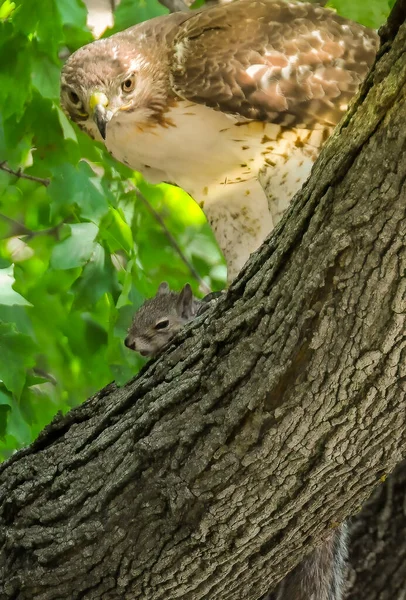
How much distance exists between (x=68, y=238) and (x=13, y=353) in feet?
1.18

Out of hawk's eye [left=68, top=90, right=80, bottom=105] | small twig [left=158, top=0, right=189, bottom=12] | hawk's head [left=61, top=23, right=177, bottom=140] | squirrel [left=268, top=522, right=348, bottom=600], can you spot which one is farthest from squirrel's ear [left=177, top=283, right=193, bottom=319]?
small twig [left=158, top=0, right=189, bottom=12]

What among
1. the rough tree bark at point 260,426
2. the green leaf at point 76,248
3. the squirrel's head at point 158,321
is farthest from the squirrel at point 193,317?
the rough tree bark at point 260,426

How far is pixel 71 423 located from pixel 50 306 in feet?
2.66

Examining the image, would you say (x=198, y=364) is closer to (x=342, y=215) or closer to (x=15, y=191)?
(x=342, y=215)

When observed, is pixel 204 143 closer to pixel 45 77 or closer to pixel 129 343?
pixel 45 77

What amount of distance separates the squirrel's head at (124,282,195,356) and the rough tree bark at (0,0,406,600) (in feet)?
1.54

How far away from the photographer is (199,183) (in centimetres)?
260

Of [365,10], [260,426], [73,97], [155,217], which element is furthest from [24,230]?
[260,426]

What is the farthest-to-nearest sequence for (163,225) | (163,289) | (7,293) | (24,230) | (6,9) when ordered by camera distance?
(24,230) → (163,225) → (163,289) → (6,9) → (7,293)

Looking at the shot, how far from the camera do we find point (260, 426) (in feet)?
5.15

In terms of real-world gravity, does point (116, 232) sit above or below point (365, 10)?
below

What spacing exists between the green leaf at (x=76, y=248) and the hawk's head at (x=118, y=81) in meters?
0.30

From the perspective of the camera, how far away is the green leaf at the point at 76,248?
2.28 meters

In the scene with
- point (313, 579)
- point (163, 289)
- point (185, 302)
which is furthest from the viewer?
point (163, 289)
